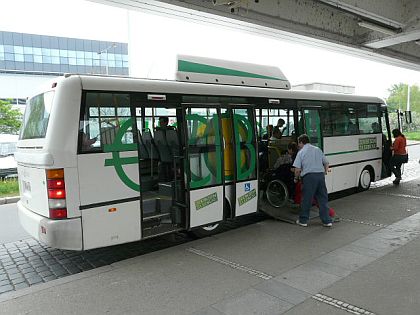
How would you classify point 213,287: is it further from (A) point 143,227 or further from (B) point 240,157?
(B) point 240,157

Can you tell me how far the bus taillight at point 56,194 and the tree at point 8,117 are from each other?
17.2 metres

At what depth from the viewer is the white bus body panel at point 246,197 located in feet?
22.7

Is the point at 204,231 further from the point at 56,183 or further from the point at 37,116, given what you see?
the point at 37,116

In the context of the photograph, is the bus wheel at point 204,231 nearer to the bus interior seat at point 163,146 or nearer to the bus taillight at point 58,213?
the bus interior seat at point 163,146

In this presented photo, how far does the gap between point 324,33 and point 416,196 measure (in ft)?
17.6

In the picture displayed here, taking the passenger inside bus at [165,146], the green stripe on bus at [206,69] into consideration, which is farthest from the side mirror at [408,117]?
the passenger inside bus at [165,146]

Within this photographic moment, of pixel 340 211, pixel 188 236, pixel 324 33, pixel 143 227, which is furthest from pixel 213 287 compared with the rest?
pixel 324 33

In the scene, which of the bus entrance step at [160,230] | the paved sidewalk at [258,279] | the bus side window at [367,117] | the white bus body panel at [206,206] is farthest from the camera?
the bus side window at [367,117]

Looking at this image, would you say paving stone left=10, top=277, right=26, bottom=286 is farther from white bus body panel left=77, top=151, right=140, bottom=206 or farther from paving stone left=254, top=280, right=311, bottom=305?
paving stone left=254, top=280, right=311, bottom=305

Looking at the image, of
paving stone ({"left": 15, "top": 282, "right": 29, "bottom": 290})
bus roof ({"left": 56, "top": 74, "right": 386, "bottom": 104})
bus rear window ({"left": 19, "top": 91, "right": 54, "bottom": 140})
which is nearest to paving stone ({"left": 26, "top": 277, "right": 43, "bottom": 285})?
paving stone ({"left": 15, "top": 282, "right": 29, "bottom": 290})

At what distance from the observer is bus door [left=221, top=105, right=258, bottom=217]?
22.4ft

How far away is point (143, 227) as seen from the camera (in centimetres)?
584

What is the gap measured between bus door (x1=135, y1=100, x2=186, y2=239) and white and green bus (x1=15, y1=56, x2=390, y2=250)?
Result: 2 centimetres

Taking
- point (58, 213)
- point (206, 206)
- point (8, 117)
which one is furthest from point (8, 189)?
point (8, 117)
